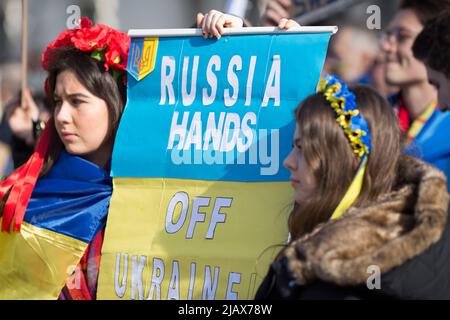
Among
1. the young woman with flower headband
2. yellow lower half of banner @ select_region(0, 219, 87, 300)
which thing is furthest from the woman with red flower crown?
the young woman with flower headband

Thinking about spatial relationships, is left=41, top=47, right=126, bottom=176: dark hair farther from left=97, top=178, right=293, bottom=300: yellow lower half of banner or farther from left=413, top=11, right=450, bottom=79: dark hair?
left=413, top=11, right=450, bottom=79: dark hair

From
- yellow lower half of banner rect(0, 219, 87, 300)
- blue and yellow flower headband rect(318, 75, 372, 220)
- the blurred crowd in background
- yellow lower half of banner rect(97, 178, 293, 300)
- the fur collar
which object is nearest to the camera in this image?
the fur collar

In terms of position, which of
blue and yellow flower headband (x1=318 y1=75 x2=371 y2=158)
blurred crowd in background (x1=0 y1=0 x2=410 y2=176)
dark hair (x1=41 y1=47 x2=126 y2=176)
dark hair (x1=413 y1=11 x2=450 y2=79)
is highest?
dark hair (x1=413 y1=11 x2=450 y2=79)

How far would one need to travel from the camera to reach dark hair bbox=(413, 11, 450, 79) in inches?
139

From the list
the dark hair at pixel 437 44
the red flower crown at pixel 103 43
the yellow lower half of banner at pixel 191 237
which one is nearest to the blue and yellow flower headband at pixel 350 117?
the yellow lower half of banner at pixel 191 237

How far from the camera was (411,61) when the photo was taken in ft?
15.7

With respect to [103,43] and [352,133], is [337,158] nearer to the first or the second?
[352,133]

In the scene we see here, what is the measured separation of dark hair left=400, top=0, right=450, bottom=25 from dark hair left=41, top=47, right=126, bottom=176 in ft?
5.72

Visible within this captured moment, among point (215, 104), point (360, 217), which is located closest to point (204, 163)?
point (215, 104)

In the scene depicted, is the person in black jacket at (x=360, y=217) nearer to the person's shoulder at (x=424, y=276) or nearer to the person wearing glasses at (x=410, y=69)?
the person's shoulder at (x=424, y=276)

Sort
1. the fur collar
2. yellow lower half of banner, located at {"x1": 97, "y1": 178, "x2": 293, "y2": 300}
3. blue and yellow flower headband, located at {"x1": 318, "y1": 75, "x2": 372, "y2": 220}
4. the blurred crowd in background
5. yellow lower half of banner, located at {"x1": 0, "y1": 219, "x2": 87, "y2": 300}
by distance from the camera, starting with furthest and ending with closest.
→ the blurred crowd in background → yellow lower half of banner, located at {"x1": 0, "y1": 219, "x2": 87, "y2": 300} → yellow lower half of banner, located at {"x1": 97, "y1": 178, "x2": 293, "y2": 300} → blue and yellow flower headband, located at {"x1": 318, "y1": 75, "x2": 372, "y2": 220} → the fur collar

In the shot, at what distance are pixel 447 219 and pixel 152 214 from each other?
1.36 metres

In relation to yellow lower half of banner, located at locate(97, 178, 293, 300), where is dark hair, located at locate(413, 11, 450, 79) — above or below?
above
